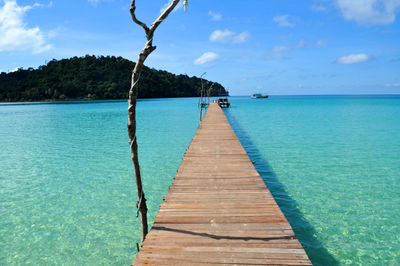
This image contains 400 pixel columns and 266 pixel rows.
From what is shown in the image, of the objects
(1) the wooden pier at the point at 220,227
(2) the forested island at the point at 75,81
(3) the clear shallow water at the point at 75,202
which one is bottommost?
(3) the clear shallow water at the point at 75,202

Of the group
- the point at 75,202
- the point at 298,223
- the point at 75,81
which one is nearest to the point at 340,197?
the point at 298,223

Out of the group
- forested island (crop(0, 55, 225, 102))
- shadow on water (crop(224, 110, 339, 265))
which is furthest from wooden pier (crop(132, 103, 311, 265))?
forested island (crop(0, 55, 225, 102))

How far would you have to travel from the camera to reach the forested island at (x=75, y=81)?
4309 inches

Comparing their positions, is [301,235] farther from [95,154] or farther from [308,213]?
[95,154]

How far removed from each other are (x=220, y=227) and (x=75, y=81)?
125157 mm

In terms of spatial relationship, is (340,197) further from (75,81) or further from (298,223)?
(75,81)

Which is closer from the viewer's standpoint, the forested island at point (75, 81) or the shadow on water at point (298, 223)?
the shadow on water at point (298, 223)

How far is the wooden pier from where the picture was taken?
2891mm

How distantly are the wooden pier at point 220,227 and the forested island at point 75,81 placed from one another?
10271cm

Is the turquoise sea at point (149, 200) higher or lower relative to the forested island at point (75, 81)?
lower

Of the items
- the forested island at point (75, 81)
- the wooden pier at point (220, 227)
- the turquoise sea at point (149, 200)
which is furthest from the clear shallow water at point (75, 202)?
the forested island at point (75, 81)

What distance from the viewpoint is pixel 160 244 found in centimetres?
316

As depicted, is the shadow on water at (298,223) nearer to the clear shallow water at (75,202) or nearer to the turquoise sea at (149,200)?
the turquoise sea at (149,200)

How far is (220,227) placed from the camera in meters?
3.55
